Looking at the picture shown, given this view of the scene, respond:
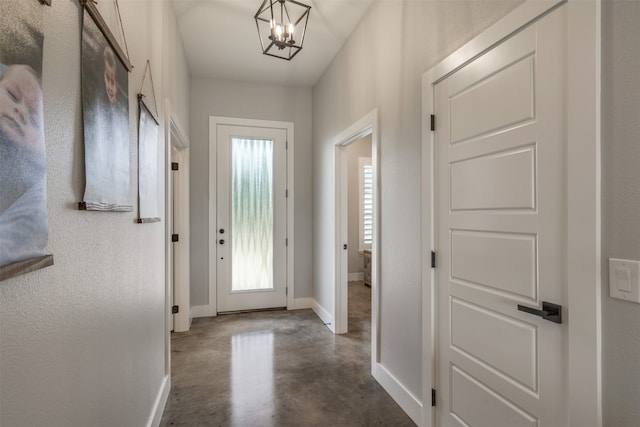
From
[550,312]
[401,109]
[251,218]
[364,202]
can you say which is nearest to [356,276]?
[364,202]

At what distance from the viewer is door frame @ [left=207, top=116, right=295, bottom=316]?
158 inches

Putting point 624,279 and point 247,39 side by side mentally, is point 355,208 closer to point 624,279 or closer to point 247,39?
point 247,39

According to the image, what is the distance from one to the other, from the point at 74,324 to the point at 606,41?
1.86 metres

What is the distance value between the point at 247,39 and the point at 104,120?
97.6 inches

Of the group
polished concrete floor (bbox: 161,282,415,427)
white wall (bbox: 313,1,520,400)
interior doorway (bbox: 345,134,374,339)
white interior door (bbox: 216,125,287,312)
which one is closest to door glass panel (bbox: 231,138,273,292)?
white interior door (bbox: 216,125,287,312)

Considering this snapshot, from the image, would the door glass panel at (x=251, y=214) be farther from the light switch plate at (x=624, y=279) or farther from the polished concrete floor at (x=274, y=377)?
the light switch plate at (x=624, y=279)

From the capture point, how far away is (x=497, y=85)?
144cm

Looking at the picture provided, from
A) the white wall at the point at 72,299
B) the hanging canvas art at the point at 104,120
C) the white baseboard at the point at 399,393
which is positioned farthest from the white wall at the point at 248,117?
the hanging canvas art at the point at 104,120

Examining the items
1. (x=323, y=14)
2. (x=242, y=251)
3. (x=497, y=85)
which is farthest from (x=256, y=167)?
(x=497, y=85)

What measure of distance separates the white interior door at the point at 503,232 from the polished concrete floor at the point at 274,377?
671 mm

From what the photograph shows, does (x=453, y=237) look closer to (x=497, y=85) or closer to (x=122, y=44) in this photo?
(x=497, y=85)

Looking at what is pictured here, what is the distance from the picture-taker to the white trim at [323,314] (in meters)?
3.65

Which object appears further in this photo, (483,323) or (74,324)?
(483,323)

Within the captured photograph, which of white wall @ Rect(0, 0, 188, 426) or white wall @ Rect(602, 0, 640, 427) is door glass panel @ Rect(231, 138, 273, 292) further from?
white wall @ Rect(602, 0, 640, 427)
